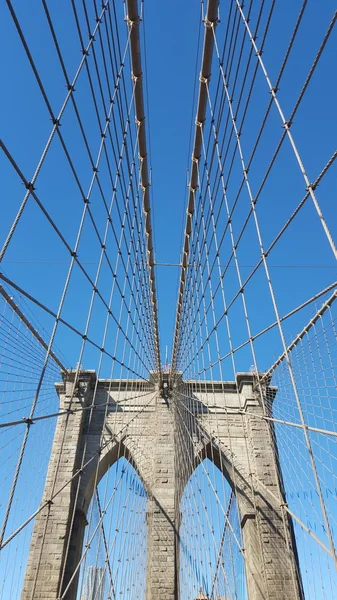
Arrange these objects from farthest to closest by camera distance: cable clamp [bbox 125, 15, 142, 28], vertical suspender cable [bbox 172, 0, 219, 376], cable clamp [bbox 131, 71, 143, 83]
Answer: cable clamp [bbox 131, 71, 143, 83]
vertical suspender cable [bbox 172, 0, 219, 376]
cable clamp [bbox 125, 15, 142, 28]

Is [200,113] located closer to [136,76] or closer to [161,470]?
[136,76]

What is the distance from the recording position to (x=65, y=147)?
3.80 meters

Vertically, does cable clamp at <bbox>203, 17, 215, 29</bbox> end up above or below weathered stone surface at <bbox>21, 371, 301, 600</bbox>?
above

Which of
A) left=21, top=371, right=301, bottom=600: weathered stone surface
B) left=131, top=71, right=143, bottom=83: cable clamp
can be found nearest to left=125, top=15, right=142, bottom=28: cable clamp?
left=131, top=71, right=143, bottom=83: cable clamp

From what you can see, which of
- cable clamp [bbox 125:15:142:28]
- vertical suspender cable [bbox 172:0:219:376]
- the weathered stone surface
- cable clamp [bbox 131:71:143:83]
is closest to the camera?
cable clamp [bbox 125:15:142:28]

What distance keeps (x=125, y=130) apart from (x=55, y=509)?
713 centimetres

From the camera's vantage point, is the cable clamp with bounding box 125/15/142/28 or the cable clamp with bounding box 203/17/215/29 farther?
the cable clamp with bounding box 203/17/215/29

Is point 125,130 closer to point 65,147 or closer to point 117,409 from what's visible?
point 65,147

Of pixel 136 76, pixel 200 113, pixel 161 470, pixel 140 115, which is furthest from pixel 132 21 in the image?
pixel 161 470

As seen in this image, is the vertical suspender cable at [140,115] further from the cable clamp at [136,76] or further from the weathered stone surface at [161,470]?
the weathered stone surface at [161,470]

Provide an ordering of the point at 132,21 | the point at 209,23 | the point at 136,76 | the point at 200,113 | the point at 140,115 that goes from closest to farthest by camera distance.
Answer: the point at 132,21
the point at 209,23
the point at 136,76
the point at 140,115
the point at 200,113

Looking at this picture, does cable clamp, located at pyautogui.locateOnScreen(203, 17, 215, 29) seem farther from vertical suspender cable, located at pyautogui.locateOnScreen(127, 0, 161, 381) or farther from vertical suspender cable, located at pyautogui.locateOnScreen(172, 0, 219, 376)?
vertical suspender cable, located at pyautogui.locateOnScreen(127, 0, 161, 381)

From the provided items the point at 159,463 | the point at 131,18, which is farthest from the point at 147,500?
the point at 131,18

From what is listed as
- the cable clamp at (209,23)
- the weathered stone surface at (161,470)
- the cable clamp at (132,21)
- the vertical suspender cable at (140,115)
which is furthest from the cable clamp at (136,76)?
the weathered stone surface at (161,470)
